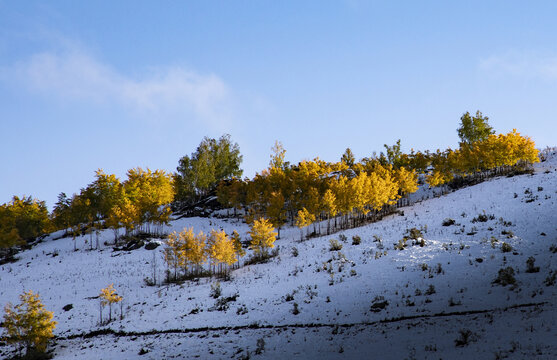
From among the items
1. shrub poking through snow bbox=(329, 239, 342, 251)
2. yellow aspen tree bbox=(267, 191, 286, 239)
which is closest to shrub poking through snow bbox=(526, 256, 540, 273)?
shrub poking through snow bbox=(329, 239, 342, 251)

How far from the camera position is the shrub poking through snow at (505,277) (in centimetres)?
1925

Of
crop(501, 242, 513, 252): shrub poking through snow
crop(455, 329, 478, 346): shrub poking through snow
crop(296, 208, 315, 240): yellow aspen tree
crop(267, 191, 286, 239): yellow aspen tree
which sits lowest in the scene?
crop(455, 329, 478, 346): shrub poking through snow

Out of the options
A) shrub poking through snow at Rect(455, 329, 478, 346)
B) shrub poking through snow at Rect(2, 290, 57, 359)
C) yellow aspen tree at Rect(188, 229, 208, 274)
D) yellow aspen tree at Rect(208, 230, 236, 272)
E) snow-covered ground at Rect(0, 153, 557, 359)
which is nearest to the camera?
shrub poking through snow at Rect(455, 329, 478, 346)

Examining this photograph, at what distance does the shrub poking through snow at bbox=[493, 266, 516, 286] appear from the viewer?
19.2 m

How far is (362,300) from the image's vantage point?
21609 millimetres

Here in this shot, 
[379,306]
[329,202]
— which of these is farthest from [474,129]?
[379,306]

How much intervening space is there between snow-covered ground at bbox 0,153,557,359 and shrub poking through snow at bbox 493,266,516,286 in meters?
0.36

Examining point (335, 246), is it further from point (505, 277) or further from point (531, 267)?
point (531, 267)

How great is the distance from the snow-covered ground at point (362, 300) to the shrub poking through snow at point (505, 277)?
1.18 ft

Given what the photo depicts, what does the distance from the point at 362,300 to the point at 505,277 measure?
8.72m

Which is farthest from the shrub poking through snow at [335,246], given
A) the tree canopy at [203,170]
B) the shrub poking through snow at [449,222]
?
the tree canopy at [203,170]

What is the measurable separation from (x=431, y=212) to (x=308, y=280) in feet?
93.6

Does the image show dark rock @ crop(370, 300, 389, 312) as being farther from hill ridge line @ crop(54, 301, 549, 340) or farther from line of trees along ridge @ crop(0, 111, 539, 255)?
line of trees along ridge @ crop(0, 111, 539, 255)

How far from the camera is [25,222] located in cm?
8319
